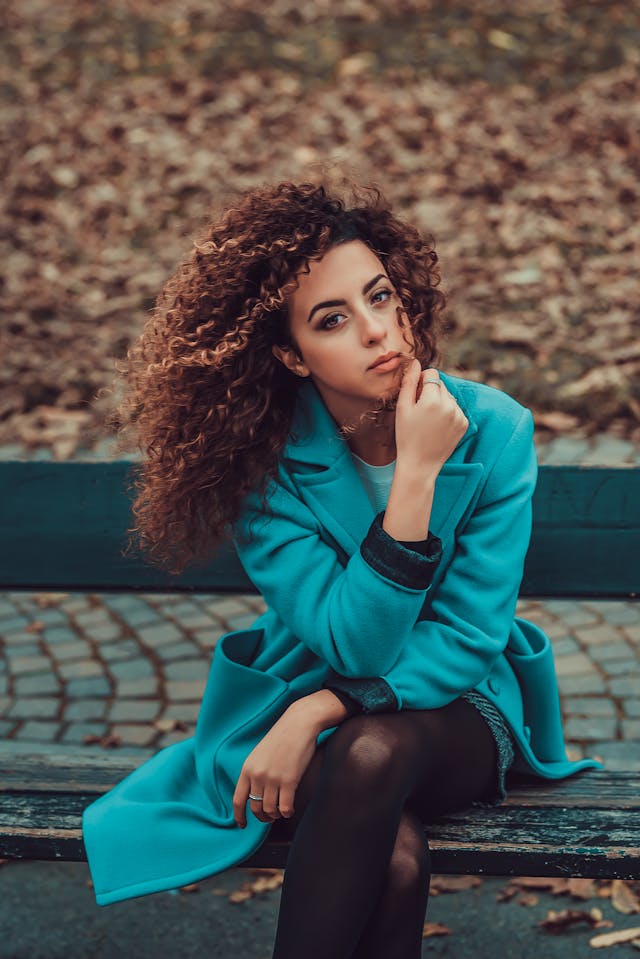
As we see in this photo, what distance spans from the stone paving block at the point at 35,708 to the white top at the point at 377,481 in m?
1.97

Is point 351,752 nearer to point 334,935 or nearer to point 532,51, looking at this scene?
point 334,935

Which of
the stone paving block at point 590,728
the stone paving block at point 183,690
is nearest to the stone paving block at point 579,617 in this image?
the stone paving block at point 590,728

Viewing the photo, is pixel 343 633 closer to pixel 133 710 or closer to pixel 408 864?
pixel 408 864

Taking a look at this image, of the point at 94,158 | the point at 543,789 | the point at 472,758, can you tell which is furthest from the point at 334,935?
the point at 94,158

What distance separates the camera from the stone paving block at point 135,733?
148 inches

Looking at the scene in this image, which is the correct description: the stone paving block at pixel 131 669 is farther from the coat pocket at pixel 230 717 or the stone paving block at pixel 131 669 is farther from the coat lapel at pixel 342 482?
the coat lapel at pixel 342 482

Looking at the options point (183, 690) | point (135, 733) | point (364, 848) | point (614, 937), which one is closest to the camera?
point (364, 848)

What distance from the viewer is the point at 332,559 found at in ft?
7.65

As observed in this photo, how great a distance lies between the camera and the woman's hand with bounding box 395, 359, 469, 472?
220 cm

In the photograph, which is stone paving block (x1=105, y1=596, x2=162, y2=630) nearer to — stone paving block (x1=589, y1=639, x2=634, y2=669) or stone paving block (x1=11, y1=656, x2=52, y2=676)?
stone paving block (x1=11, y1=656, x2=52, y2=676)

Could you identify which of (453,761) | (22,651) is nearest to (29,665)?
(22,651)

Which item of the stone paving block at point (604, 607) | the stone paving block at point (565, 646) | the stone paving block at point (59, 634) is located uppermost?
the stone paving block at point (604, 607)

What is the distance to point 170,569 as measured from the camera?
2758 millimetres

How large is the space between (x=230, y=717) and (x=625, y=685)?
79.3 inches
